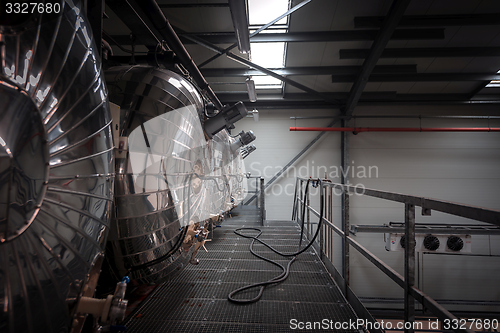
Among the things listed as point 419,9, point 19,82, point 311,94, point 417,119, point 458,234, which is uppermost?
point 419,9

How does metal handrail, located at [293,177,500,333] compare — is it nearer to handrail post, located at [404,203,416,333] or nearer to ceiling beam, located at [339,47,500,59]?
handrail post, located at [404,203,416,333]

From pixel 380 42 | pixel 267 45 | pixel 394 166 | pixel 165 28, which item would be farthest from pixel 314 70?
pixel 165 28

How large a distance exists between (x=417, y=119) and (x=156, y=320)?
318 inches

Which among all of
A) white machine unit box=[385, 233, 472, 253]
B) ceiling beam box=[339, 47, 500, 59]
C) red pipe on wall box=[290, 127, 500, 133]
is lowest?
white machine unit box=[385, 233, 472, 253]

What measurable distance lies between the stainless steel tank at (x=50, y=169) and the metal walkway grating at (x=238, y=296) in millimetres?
842

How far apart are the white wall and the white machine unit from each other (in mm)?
1570

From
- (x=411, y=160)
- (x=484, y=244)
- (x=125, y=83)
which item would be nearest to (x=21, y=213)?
(x=125, y=83)

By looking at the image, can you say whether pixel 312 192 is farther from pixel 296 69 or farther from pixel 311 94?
pixel 296 69

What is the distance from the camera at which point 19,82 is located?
58cm

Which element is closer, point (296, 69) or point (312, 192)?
point (296, 69)

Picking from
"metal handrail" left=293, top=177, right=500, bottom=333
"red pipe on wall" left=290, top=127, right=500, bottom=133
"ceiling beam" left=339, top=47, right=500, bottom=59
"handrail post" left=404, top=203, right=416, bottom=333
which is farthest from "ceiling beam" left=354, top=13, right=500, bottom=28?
"handrail post" left=404, top=203, right=416, bottom=333

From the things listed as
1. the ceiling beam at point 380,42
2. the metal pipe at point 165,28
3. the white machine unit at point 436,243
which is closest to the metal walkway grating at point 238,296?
the metal pipe at point 165,28

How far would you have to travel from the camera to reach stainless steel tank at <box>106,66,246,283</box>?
1.29 metres

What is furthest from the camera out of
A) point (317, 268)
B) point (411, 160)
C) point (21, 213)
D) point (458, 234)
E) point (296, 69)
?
point (411, 160)
